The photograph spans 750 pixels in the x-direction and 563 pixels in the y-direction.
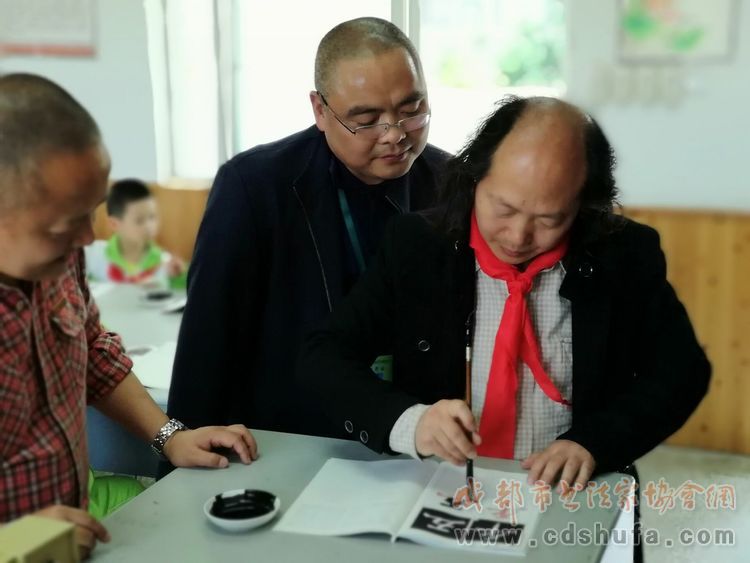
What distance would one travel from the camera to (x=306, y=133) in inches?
84.4

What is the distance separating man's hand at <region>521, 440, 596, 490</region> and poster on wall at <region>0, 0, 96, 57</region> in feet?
14.3

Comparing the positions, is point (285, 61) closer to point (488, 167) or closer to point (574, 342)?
point (488, 167)

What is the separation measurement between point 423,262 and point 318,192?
0.44 meters

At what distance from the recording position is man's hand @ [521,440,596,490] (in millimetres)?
1479

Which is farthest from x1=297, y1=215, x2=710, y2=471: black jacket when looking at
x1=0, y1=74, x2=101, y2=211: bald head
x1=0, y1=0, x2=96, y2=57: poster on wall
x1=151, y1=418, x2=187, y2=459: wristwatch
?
x1=0, y1=0, x2=96, y2=57: poster on wall

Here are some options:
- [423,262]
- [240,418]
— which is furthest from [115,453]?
[423,262]

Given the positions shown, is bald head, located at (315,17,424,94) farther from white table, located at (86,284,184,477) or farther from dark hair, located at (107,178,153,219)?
dark hair, located at (107,178,153,219)

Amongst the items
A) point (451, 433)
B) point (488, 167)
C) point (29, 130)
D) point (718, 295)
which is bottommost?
point (718, 295)

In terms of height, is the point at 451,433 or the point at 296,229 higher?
the point at 296,229

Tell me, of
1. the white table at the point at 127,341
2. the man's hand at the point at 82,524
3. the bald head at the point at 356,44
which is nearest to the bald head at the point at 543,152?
the bald head at the point at 356,44

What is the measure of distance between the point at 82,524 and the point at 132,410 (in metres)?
0.38

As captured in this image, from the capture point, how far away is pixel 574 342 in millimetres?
1631

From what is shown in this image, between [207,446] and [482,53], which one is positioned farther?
[482,53]

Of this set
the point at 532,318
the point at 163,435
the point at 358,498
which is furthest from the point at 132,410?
the point at 532,318
